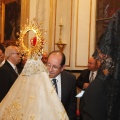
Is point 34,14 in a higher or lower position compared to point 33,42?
higher

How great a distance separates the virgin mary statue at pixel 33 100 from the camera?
94.8 inches

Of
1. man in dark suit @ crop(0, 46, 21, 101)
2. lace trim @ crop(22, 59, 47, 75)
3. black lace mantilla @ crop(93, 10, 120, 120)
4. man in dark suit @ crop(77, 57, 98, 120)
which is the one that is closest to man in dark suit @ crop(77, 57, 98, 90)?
man in dark suit @ crop(77, 57, 98, 120)

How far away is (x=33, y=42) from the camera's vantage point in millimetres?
2768

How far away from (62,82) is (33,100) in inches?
54.5

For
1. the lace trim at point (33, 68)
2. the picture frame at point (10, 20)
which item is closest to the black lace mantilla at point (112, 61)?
the lace trim at point (33, 68)

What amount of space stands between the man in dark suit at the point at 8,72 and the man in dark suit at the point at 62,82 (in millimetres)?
1432

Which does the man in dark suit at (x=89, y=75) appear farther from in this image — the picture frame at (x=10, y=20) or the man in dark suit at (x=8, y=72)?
the picture frame at (x=10, y=20)

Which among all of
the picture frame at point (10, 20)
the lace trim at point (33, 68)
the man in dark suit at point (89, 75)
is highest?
the picture frame at point (10, 20)

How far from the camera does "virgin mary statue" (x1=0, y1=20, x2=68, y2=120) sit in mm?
2408

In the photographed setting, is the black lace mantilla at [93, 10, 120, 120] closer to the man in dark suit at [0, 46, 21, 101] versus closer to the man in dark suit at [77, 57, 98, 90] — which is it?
the man in dark suit at [0, 46, 21, 101]

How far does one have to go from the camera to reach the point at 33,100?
245 centimetres

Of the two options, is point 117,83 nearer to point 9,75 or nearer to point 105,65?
point 105,65

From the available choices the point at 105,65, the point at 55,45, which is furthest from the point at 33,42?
the point at 55,45

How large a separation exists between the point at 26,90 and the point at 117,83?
0.87m
